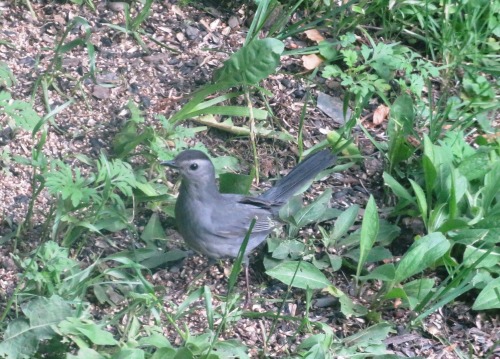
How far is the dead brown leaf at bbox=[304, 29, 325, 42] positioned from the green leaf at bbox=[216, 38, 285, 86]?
3.36ft

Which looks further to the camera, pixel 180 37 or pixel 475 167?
pixel 180 37

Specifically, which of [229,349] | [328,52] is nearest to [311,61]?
[328,52]

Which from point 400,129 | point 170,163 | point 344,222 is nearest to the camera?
point 170,163

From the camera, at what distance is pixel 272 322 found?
15.0 feet

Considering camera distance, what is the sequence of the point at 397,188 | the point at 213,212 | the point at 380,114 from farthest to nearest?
the point at 380,114, the point at 397,188, the point at 213,212

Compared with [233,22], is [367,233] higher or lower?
lower

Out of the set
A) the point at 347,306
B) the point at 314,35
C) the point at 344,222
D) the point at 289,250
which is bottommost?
the point at 347,306

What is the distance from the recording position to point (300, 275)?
4.62 metres

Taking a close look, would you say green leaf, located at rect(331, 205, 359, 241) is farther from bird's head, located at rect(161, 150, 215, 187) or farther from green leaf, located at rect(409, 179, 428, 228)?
bird's head, located at rect(161, 150, 215, 187)

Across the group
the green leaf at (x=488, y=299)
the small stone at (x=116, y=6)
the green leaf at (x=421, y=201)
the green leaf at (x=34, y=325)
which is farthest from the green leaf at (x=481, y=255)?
the small stone at (x=116, y=6)

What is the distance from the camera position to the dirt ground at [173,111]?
461 centimetres

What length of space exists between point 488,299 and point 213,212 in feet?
4.65

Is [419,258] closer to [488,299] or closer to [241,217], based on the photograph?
[488,299]

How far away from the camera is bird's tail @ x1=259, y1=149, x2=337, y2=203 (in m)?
5.05
